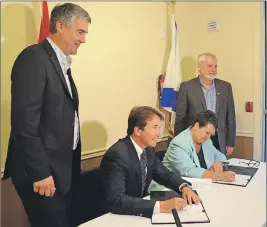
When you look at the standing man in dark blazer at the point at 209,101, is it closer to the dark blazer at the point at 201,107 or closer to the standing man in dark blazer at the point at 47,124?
the dark blazer at the point at 201,107

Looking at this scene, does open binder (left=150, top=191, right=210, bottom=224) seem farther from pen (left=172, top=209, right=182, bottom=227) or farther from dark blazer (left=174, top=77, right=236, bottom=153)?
dark blazer (left=174, top=77, right=236, bottom=153)

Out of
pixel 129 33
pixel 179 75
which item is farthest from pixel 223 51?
pixel 129 33

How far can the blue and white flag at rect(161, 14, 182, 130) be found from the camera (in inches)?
143

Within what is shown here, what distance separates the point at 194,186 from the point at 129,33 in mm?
1712

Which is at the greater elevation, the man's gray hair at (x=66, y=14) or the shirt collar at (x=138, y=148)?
the man's gray hair at (x=66, y=14)

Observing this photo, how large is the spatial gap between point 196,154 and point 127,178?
0.74 meters

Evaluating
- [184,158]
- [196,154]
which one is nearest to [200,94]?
[196,154]

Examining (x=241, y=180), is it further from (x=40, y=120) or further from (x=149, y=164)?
(x=40, y=120)

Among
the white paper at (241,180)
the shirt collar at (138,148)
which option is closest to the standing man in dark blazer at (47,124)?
the shirt collar at (138,148)

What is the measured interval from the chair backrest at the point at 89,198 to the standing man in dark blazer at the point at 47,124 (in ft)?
0.20

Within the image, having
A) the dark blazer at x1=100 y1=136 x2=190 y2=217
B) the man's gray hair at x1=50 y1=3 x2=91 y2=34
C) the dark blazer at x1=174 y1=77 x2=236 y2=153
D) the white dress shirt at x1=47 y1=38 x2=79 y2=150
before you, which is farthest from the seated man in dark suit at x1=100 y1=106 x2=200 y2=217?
the dark blazer at x1=174 y1=77 x2=236 y2=153

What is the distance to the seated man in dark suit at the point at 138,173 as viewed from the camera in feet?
5.48

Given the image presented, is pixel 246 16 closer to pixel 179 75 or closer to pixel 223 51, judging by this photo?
pixel 223 51

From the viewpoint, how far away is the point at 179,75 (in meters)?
3.72
